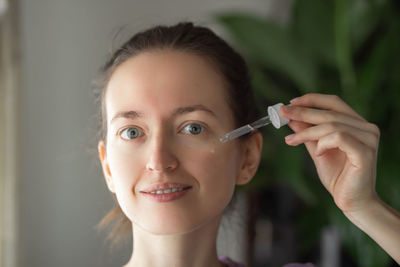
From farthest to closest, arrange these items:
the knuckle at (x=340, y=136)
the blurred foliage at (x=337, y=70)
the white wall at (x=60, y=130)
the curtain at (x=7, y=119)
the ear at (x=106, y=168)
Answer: the white wall at (x=60, y=130)
the curtain at (x=7, y=119)
the blurred foliage at (x=337, y=70)
the ear at (x=106, y=168)
the knuckle at (x=340, y=136)

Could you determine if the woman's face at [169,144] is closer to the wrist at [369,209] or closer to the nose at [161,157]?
the nose at [161,157]

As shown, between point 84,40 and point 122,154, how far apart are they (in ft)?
4.92

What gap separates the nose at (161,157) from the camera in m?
0.64

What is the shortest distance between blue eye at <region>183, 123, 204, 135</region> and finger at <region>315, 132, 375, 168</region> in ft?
0.56

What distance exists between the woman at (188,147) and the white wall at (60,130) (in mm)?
1231

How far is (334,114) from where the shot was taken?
0.64 metres

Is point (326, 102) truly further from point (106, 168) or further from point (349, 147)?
point (106, 168)

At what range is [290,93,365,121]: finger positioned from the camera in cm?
66

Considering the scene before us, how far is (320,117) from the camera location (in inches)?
25.3

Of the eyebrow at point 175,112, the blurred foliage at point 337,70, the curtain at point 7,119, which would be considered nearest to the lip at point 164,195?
the eyebrow at point 175,112

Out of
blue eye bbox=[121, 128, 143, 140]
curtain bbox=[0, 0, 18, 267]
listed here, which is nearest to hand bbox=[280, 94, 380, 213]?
blue eye bbox=[121, 128, 143, 140]

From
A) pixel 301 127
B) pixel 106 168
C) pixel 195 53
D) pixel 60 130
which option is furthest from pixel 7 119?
pixel 301 127

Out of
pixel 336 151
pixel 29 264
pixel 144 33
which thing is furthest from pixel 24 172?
pixel 336 151

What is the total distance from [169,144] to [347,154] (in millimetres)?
249
